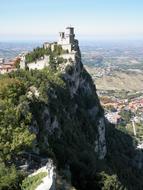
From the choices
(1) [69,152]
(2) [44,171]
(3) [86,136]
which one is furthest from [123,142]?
(2) [44,171]

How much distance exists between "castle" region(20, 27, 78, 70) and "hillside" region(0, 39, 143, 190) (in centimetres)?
223

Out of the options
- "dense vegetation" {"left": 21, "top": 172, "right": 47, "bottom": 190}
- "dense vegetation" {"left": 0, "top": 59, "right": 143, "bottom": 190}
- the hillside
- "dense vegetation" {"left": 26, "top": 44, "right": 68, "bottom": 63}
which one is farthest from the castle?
"dense vegetation" {"left": 21, "top": 172, "right": 47, "bottom": 190}

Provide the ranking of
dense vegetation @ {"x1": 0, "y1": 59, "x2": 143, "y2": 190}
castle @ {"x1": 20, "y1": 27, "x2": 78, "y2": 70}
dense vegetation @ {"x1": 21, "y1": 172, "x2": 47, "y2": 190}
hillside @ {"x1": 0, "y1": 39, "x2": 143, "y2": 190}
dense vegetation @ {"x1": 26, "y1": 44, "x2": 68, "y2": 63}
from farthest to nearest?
dense vegetation @ {"x1": 26, "y1": 44, "x2": 68, "y2": 63} → castle @ {"x1": 20, "y1": 27, "x2": 78, "y2": 70} → dense vegetation @ {"x1": 0, "y1": 59, "x2": 143, "y2": 190} → hillside @ {"x1": 0, "y1": 39, "x2": 143, "y2": 190} → dense vegetation @ {"x1": 21, "y1": 172, "x2": 47, "y2": 190}

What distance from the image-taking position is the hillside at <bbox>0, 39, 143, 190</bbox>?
4256 centimetres

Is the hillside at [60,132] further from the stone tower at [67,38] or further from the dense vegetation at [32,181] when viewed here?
the stone tower at [67,38]

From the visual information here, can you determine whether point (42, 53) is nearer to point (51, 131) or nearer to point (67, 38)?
point (67, 38)

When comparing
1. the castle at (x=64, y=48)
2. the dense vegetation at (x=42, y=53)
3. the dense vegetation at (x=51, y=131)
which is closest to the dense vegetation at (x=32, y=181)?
the dense vegetation at (x=51, y=131)

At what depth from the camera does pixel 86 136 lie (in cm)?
8794

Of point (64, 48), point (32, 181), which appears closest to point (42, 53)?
point (64, 48)

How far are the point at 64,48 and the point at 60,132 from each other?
142 feet

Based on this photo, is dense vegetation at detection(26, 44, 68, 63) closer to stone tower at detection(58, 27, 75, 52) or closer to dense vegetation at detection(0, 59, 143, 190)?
stone tower at detection(58, 27, 75, 52)

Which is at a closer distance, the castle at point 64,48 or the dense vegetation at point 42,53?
the castle at point 64,48

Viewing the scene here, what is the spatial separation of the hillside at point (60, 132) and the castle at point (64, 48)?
223 cm

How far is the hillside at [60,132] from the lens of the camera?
42.6 meters
